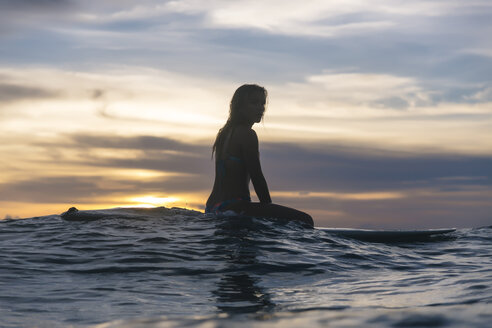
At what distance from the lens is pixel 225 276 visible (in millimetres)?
4930

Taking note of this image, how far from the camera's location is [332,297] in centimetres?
408

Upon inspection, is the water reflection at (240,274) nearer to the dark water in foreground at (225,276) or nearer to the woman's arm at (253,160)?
the dark water in foreground at (225,276)

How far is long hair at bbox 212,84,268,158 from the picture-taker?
7957 millimetres

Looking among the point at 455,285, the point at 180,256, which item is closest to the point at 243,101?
the point at 180,256

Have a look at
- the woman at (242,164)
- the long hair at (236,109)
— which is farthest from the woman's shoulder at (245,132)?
the long hair at (236,109)

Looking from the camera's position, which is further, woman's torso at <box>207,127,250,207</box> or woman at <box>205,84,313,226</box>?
woman's torso at <box>207,127,250,207</box>

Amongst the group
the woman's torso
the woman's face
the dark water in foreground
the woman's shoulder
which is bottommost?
the dark water in foreground

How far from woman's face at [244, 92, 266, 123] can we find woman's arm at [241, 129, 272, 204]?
336mm

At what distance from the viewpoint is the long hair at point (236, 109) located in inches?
313

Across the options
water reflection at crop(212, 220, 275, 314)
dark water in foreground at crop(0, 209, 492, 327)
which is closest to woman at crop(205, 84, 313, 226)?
dark water in foreground at crop(0, 209, 492, 327)

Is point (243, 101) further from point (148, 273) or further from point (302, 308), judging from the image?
point (302, 308)

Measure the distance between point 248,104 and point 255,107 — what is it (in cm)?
12

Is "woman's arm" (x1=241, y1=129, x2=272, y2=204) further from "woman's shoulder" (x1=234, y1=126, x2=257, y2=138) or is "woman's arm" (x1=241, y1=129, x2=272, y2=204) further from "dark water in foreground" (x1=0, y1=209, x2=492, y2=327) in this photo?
"dark water in foreground" (x1=0, y1=209, x2=492, y2=327)

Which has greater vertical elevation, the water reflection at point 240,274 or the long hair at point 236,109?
the long hair at point 236,109
